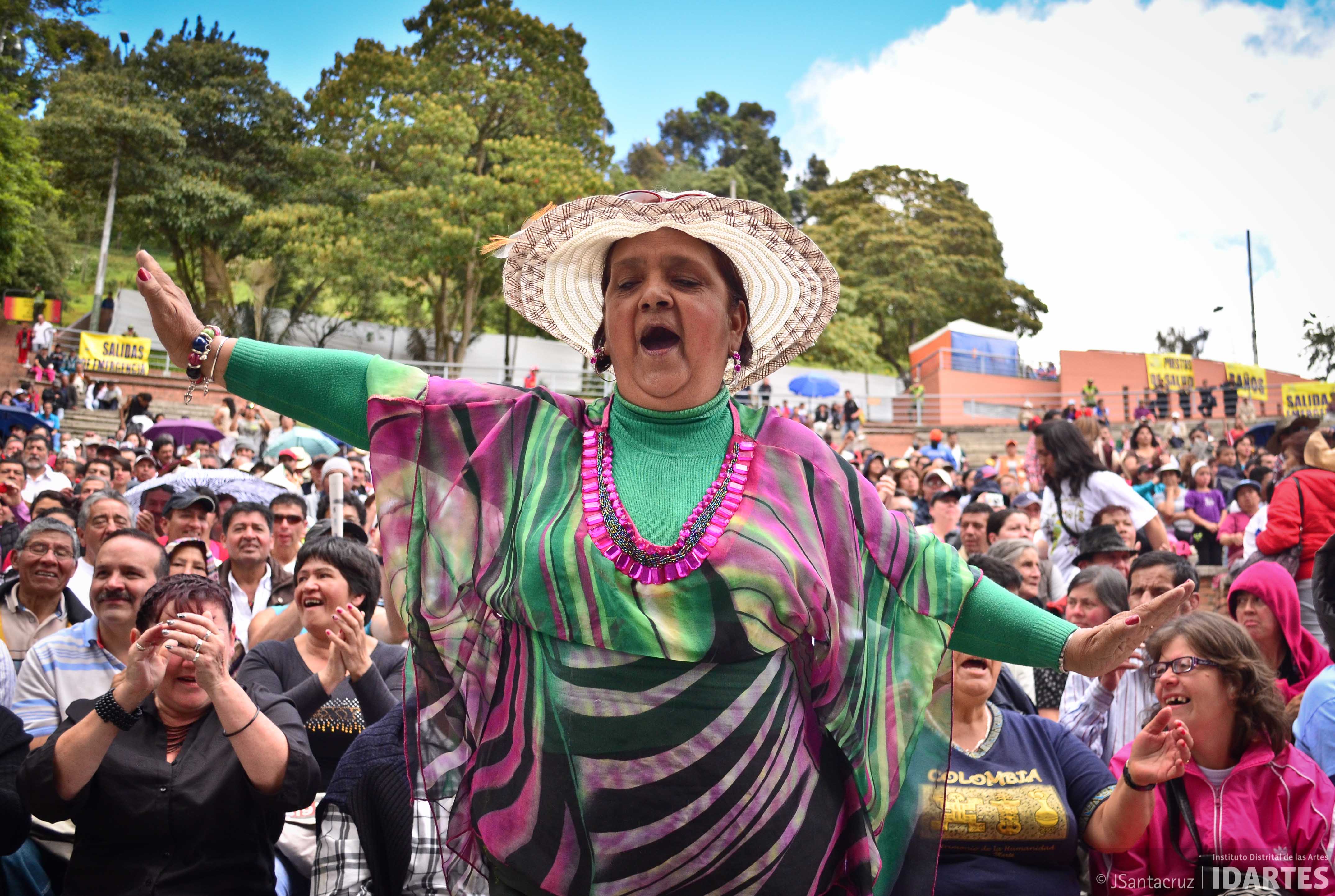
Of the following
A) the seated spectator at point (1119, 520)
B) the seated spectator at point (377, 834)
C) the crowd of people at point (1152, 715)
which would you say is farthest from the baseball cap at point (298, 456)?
the seated spectator at point (377, 834)

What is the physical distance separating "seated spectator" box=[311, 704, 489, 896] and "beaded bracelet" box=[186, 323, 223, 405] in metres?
1.54

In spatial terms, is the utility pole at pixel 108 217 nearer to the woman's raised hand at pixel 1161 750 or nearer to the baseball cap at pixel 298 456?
the baseball cap at pixel 298 456

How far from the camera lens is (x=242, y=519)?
20.4 feet

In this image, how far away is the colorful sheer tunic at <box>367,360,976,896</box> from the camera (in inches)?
82.6

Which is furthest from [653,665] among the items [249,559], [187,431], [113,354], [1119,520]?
[113,354]

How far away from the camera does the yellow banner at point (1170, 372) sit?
31.0 meters

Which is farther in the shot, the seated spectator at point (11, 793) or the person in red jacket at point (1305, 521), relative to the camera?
the person in red jacket at point (1305, 521)

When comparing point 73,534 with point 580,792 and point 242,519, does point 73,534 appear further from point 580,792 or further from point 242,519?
point 580,792

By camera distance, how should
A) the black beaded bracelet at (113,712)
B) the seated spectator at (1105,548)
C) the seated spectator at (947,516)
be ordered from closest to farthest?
the black beaded bracelet at (113,712)
the seated spectator at (1105,548)
the seated spectator at (947,516)

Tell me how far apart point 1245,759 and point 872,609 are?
197 centimetres

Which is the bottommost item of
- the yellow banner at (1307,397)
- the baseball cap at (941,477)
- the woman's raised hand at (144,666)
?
the woman's raised hand at (144,666)

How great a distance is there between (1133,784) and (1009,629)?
46.6 inches

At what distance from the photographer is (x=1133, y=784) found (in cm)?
322

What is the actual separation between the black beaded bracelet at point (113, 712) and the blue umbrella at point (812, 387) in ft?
84.4
